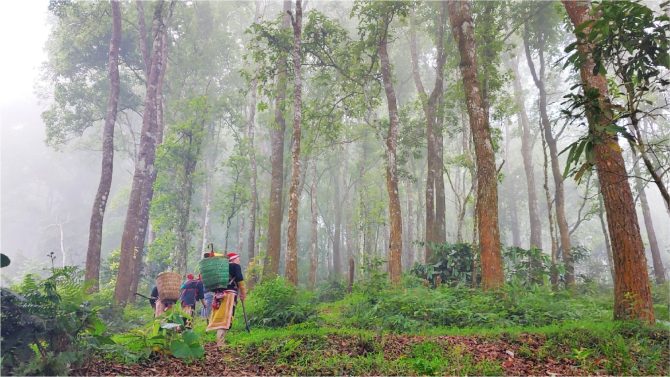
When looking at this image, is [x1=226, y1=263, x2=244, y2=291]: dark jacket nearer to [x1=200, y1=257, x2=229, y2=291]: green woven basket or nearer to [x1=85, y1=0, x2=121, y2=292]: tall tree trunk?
[x1=200, y1=257, x2=229, y2=291]: green woven basket

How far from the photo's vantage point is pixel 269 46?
15.9m

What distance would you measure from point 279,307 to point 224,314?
5.15 ft

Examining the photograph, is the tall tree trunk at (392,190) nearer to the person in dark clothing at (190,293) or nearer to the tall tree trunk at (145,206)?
the person in dark clothing at (190,293)

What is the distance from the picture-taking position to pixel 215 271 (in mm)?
7543

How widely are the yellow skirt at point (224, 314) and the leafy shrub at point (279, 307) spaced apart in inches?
45.0

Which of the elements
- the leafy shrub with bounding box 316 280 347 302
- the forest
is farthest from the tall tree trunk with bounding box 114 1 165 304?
the leafy shrub with bounding box 316 280 347 302

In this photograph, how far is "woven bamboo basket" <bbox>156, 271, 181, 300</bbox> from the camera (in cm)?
988

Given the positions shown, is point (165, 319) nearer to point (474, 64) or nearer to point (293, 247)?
point (293, 247)

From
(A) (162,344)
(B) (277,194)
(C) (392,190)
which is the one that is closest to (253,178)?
(B) (277,194)

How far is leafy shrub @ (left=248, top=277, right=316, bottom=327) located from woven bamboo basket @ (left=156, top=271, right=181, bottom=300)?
1.90m

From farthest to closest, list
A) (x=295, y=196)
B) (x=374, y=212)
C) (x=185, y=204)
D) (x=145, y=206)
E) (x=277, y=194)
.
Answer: (x=374, y=212) < (x=185, y=204) < (x=145, y=206) < (x=277, y=194) < (x=295, y=196)

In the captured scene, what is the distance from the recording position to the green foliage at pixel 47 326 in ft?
13.1

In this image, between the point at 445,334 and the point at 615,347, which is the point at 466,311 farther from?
the point at 615,347

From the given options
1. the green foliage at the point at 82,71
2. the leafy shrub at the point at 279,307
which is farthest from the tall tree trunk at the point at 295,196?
the green foliage at the point at 82,71
